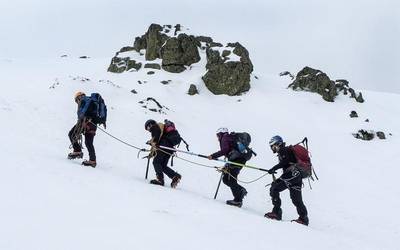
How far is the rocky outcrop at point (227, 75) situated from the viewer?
39.2 meters

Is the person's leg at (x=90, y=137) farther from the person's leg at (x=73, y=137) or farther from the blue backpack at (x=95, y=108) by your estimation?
the person's leg at (x=73, y=137)

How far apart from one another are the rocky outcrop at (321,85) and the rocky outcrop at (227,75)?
436 centimetres

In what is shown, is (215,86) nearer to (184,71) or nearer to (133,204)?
(184,71)

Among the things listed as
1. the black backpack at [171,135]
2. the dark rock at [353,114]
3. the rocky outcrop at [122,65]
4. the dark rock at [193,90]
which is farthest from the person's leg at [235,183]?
the rocky outcrop at [122,65]

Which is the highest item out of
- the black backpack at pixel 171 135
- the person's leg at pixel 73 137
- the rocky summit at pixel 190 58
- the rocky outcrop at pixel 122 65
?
the rocky summit at pixel 190 58

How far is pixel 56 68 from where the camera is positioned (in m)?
44.0

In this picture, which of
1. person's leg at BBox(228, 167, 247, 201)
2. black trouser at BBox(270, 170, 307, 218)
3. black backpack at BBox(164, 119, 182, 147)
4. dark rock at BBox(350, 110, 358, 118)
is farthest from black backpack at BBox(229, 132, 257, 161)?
dark rock at BBox(350, 110, 358, 118)

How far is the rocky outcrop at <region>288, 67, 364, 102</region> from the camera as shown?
39.2m

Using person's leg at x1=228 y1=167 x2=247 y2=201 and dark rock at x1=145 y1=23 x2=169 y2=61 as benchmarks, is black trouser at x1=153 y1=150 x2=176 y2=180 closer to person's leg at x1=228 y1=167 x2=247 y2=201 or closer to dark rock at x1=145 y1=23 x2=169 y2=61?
person's leg at x1=228 y1=167 x2=247 y2=201

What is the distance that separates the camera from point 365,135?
31484 millimetres

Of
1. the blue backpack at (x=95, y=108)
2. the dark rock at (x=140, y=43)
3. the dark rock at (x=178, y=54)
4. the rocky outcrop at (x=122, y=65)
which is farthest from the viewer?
the dark rock at (x=140, y=43)

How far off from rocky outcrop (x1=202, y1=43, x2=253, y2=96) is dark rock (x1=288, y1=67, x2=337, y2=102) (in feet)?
14.2

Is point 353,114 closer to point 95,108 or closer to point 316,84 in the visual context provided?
point 316,84

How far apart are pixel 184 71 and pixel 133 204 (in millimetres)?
33454
